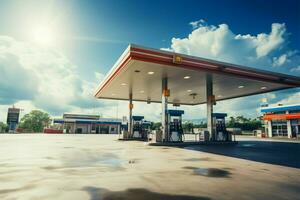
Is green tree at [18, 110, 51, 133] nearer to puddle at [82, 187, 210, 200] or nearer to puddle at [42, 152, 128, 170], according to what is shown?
puddle at [42, 152, 128, 170]

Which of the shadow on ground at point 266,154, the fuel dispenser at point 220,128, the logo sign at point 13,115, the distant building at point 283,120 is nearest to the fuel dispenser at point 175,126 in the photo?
the shadow on ground at point 266,154

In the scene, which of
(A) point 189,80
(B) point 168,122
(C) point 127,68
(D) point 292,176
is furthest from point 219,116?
(D) point 292,176

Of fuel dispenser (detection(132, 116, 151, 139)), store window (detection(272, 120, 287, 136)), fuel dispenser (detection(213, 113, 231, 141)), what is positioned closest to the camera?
fuel dispenser (detection(213, 113, 231, 141))

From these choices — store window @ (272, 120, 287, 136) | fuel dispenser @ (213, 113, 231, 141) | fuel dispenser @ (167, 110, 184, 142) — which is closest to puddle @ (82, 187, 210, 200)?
fuel dispenser @ (167, 110, 184, 142)

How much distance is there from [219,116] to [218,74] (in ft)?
18.9

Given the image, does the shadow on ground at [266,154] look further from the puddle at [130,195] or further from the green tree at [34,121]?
the green tree at [34,121]

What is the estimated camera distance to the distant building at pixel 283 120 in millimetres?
33344

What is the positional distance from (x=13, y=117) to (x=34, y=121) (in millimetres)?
7532

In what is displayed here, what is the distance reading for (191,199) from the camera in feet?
11.1

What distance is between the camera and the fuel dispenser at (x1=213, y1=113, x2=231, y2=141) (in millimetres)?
18484

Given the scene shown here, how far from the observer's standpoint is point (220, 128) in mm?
18922

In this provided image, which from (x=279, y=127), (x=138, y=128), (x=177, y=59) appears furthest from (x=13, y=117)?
(x=279, y=127)

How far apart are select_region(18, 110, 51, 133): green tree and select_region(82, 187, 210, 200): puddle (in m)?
88.0

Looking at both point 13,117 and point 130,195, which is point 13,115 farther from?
point 130,195
